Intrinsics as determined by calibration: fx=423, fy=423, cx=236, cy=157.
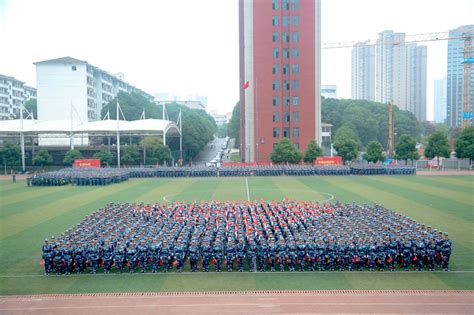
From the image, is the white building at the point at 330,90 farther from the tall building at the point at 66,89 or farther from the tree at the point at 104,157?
the tree at the point at 104,157

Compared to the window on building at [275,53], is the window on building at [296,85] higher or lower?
lower

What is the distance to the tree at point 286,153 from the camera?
47.9 m

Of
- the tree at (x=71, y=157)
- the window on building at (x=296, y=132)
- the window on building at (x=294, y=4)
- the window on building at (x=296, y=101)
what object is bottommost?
the tree at (x=71, y=157)

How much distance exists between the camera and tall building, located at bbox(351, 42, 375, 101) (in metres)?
116

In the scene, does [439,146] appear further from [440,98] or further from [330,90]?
[330,90]

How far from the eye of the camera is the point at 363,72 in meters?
119

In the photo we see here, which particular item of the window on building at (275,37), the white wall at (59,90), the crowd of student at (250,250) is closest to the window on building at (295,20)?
the window on building at (275,37)

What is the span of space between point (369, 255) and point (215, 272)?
4.80 metres

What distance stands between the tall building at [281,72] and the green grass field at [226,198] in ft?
48.3

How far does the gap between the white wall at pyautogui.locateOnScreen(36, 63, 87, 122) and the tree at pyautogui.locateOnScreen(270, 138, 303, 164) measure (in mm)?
33242

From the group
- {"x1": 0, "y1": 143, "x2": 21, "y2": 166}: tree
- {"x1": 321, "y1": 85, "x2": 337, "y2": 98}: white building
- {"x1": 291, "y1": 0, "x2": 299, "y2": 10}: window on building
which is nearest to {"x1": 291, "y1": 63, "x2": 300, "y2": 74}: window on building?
{"x1": 291, "y1": 0, "x2": 299, "y2": 10}: window on building

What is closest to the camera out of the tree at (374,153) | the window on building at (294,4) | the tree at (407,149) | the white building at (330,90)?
the tree at (407,149)

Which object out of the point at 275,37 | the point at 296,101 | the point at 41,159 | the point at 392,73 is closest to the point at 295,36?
the point at 275,37

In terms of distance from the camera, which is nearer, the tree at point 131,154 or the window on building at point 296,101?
the tree at point 131,154
